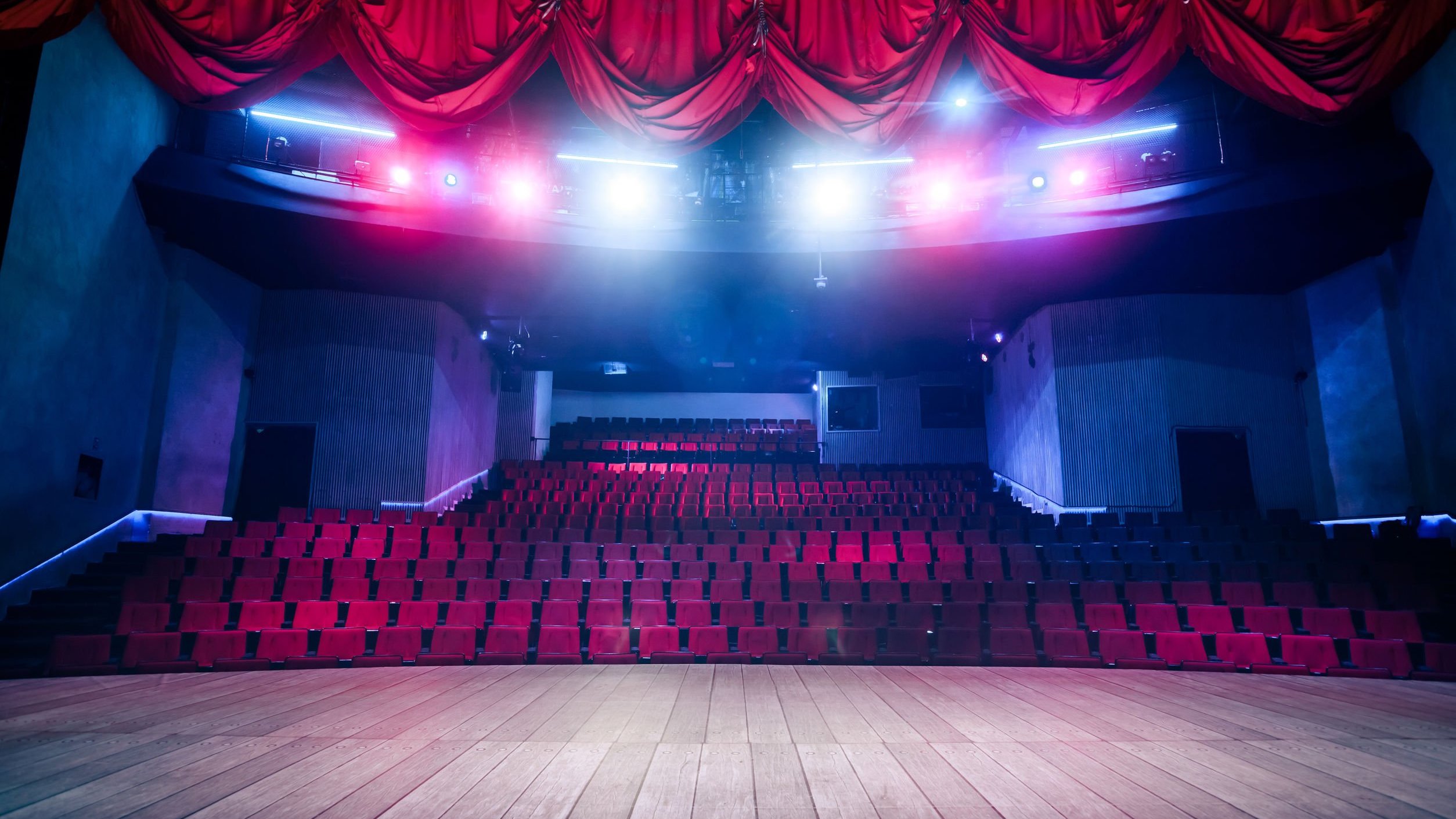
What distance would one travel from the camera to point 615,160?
635cm

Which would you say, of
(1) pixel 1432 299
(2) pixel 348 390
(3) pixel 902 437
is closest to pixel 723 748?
(1) pixel 1432 299

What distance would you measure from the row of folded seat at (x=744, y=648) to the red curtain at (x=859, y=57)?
8.78 feet

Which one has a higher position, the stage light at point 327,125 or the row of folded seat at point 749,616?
the stage light at point 327,125

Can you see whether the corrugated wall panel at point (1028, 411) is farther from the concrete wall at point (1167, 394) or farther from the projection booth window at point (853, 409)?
the projection booth window at point (853, 409)

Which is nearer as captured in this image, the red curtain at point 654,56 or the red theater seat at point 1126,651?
the red curtain at point 654,56

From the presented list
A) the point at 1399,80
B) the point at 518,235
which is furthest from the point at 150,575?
the point at 1399,80

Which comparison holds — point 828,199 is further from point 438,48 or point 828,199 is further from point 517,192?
point 438,48

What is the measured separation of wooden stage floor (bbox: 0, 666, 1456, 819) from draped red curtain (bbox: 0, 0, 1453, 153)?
83.3 inches

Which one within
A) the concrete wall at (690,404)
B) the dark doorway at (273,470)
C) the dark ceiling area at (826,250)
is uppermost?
the dark ceiling area at (826,250)

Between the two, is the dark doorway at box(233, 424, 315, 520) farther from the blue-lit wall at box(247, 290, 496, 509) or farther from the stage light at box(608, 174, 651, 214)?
the stage light at box(608, 174, 651, 214)

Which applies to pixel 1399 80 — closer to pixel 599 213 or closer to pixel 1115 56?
pixel 1115 56

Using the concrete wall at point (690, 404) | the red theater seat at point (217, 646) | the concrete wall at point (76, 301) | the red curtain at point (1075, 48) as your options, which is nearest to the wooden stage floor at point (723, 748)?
the red theater seat at point (217, 646)

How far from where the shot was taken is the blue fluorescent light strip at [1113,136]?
580 centimetres

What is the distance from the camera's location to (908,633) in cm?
398
